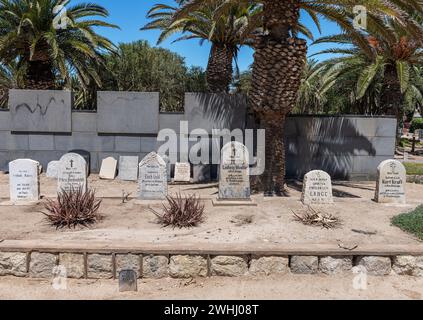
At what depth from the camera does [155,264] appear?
17.2ft

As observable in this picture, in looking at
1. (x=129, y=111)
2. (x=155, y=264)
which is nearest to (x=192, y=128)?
(x=129, y=111)

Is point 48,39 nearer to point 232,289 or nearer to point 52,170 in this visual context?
point 52,170

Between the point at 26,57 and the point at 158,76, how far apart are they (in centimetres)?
1030

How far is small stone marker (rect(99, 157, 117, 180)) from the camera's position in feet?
40.2

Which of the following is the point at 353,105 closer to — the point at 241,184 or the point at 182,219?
the point at 241,184

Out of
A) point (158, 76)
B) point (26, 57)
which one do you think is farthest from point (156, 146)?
point (158, 76)

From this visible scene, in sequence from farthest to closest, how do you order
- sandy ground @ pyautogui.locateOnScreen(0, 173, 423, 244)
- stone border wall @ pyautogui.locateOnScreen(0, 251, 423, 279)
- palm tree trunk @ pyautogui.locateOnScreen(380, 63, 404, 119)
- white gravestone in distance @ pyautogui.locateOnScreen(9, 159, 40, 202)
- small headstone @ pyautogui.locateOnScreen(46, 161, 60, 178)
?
palm tree trunk @ pyautogui.locateOnScreen(380, 63, 404, 119) < small headstone @ pyautogui.locateOnScreen(46, 161, 60, 178) < white gravestone in distance @ pyautogui.locateOnScreen(9, 159, 40, 202) < sandy ground @ pyautogui.locateOnScreen(0, 173, 423, 244) < stone border wall @ pyautogui.locateOnScreen(0, 251, 423, 279)

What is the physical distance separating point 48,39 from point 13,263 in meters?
9.53

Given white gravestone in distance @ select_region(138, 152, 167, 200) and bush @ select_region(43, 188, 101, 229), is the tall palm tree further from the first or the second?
bush @ select_region(43, 188, 101, 229)

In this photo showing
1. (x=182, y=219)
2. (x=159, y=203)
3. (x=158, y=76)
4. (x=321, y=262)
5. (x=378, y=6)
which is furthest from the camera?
(x=158, y=76)

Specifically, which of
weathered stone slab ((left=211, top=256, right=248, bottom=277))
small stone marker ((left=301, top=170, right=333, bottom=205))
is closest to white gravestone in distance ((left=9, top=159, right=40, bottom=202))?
weathered stone slab ((left=211, top=256, right=248, bottom=277))

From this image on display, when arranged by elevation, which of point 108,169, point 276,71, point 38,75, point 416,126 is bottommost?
point 108,169

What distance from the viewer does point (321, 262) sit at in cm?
532

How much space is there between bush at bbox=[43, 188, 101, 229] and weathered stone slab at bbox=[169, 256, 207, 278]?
79.8 inches
